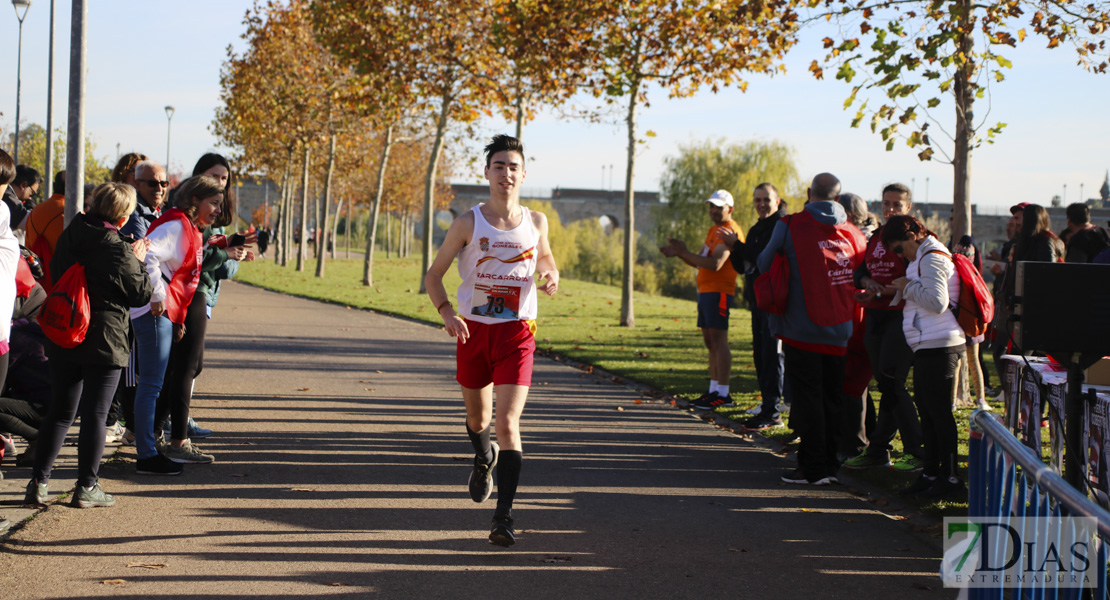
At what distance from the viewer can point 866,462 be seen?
7.51 m

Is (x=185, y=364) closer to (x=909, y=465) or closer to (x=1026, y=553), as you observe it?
(x=909, y=465)

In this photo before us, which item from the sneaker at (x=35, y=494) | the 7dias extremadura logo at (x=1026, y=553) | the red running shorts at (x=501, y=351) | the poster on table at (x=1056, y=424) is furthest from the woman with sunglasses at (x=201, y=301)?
the poster on table at (x=1056, y=424)

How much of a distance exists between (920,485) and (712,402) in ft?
12.0

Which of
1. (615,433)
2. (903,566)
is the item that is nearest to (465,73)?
(615,433)

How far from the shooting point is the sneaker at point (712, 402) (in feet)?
33.1

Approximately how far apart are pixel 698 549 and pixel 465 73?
21500 millimetres

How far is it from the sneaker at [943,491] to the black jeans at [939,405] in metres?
0.05

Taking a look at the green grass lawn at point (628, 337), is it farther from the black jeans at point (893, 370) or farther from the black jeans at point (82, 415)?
the black jeans at point (82, 415)

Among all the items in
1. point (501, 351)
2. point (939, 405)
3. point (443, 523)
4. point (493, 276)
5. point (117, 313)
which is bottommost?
point (443, 523)

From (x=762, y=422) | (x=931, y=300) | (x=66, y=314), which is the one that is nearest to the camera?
(x=66, y=314)

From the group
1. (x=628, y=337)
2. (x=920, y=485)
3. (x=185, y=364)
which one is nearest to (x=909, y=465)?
(x=920, y=485)

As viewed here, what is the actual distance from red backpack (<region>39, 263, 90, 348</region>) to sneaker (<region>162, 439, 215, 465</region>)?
A: 60.2 inches

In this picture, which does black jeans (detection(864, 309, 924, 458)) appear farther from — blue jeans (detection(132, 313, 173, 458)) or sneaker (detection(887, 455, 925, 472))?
blue jeans (detection(132, 313, 173, 458))

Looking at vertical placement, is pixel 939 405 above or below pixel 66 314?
below
